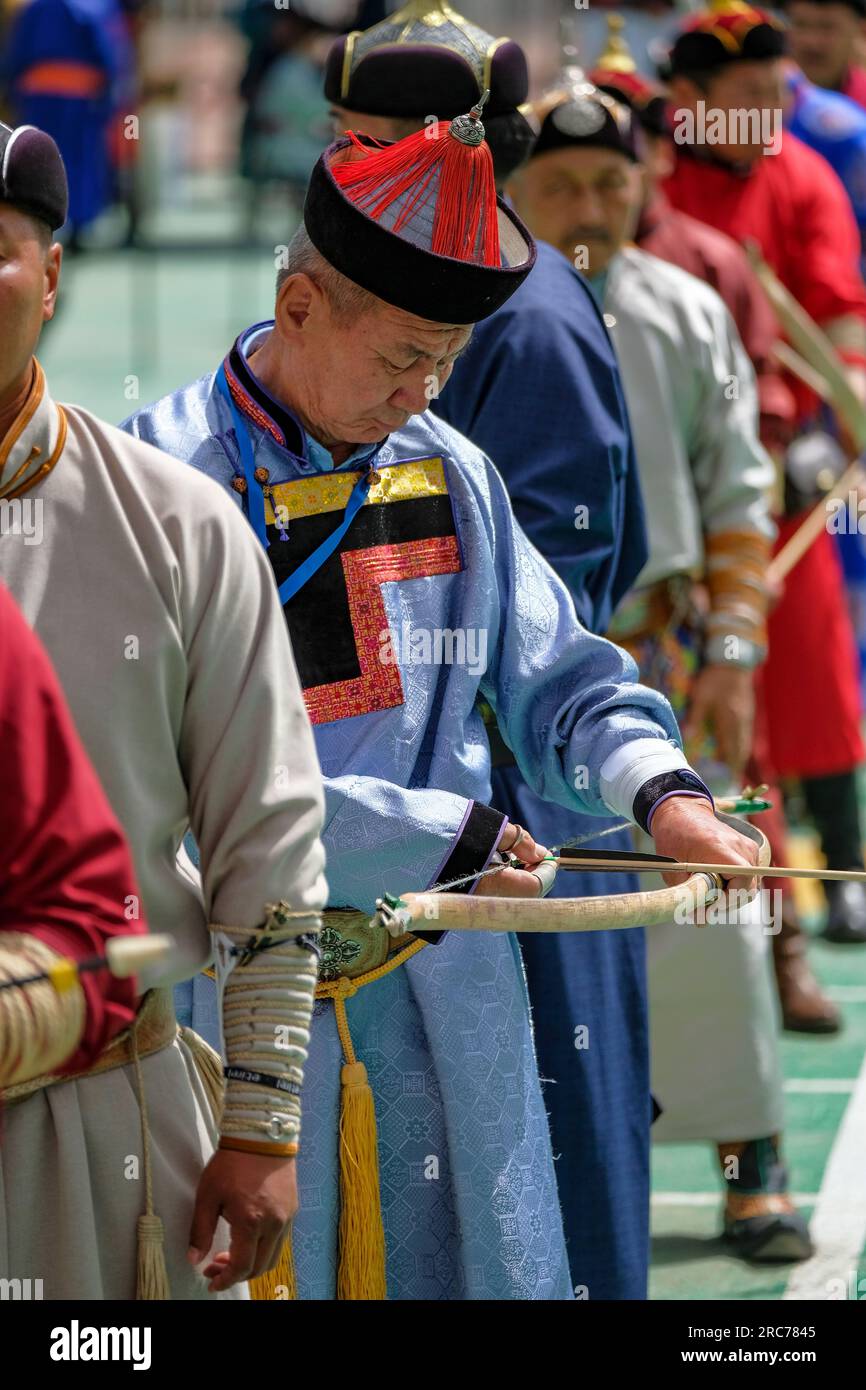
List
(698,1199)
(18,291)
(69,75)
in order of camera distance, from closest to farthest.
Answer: (18,291) < (698,1199) < (69,75)

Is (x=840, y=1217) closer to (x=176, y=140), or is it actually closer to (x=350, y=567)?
(x=350, y=567)

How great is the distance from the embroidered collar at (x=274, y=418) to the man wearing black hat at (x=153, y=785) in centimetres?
59

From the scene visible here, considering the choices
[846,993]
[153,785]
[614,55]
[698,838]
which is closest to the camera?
[153,785]

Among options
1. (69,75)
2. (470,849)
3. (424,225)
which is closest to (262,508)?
(424,225)

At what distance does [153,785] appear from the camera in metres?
2.21

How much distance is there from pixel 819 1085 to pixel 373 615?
9.73 feet

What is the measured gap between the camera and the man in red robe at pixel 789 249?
6.43 metres

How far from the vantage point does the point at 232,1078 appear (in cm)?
220

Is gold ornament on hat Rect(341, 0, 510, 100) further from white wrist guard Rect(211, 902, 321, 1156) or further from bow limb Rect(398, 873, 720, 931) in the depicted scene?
white wrist guard Rect(211, 902, 321, 1156)

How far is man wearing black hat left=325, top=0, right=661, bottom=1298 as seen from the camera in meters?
3.46

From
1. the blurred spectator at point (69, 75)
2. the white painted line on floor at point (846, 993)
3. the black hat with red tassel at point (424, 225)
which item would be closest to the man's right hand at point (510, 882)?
the black hat with red tassel at point (424, 225)

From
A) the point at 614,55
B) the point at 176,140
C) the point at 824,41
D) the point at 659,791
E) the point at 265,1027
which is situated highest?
the point at 176,140

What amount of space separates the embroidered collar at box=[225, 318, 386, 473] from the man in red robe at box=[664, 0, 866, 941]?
371 centimetres

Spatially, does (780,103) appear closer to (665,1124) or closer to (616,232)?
(616,232)
